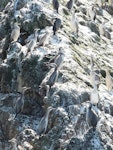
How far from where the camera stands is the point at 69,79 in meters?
21.7

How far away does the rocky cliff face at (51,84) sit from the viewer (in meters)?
19.6

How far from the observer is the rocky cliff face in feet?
64.4

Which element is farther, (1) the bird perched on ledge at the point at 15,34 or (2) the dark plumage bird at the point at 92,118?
(1) the bird perched on ledge at the point at 15,34

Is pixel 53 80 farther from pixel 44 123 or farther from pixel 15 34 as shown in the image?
pixel 15 34

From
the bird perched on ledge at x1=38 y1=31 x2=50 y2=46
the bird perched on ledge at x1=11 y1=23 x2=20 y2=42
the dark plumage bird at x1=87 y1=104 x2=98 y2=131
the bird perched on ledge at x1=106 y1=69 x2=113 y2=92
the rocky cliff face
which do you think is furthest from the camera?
the bird perched on ledge at x1=11 y1=23 x2=20 y2=42

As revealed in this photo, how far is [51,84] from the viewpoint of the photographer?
70.6 ft

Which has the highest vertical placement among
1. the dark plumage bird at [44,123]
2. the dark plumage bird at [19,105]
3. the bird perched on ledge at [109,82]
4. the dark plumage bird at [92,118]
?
the dark plumage bird at [92,118]

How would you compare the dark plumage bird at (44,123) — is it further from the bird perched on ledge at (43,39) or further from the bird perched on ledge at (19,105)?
the bird perched on ledge at (43,39)

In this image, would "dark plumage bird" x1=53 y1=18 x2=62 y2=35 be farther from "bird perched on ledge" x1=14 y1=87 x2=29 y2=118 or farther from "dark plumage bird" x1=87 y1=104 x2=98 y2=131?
"dark plumage bird" x1=87 y1=104 x2=98 y2=131

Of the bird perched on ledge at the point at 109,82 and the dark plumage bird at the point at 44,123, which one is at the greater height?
the bird perched on ledge at the point at 109,82

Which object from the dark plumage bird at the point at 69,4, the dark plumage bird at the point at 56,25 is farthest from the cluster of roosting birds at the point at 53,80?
the dark plumage bird at the point at 69,4

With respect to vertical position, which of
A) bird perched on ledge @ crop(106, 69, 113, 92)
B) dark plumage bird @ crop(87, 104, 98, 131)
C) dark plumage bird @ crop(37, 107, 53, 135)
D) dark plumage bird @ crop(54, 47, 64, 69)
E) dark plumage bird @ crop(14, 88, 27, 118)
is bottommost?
Answer: dark plumage bird @ crop(14, 88, 27, 118)

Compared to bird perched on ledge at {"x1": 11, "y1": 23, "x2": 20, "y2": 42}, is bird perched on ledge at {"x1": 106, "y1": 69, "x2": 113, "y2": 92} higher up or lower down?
higher up

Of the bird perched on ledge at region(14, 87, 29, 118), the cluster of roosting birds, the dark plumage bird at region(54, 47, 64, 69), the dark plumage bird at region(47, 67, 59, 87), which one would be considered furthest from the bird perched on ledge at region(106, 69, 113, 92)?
the bird perched on ledge at region(14, 87, 29, 118)
